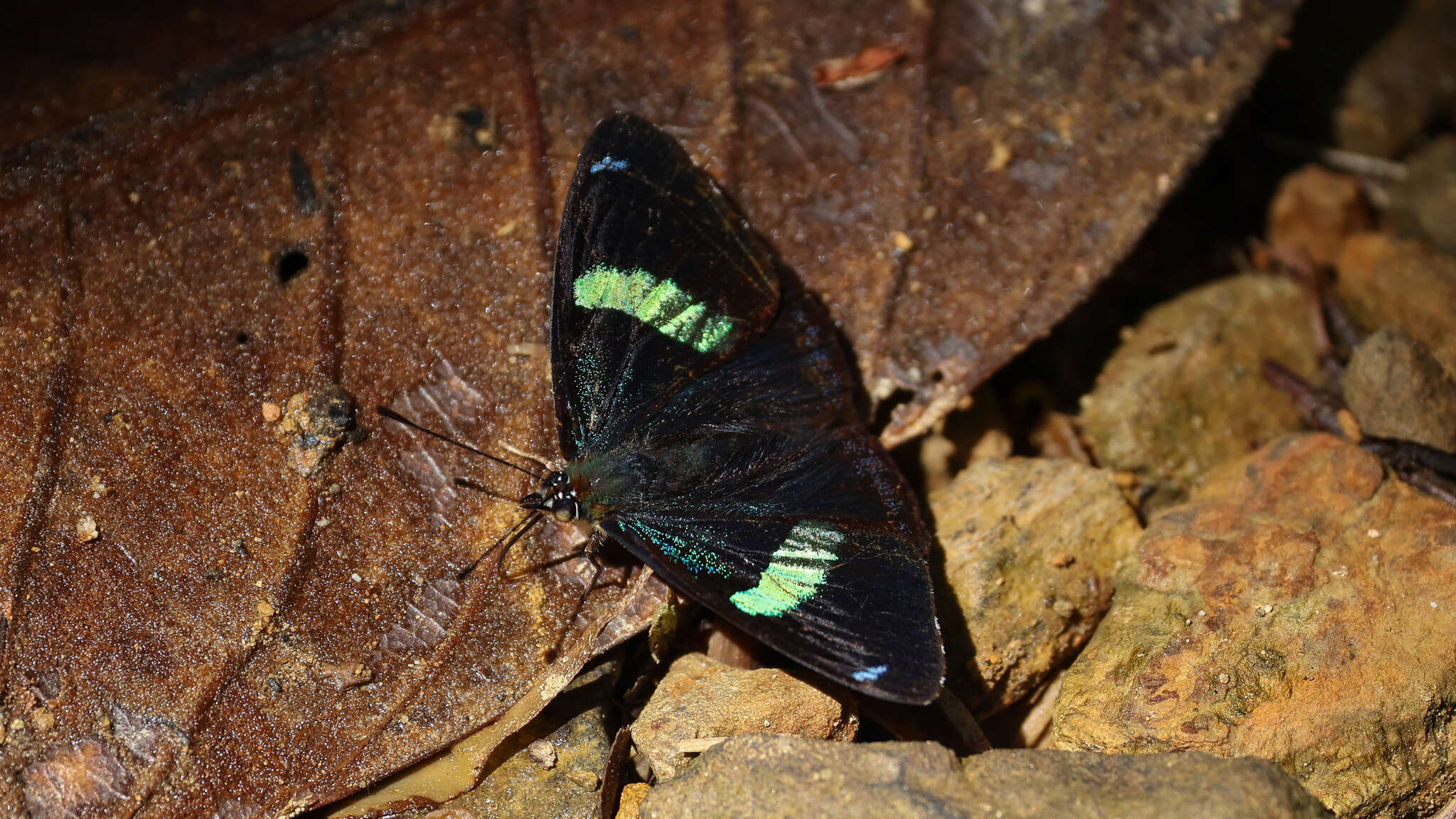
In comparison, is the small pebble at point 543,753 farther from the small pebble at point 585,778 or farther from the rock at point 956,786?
the rock at point 956,786

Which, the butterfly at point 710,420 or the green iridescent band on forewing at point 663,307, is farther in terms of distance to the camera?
the green iridescent band on forewing at point 663,307

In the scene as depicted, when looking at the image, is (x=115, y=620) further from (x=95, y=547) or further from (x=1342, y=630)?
(x=1342, y=630)

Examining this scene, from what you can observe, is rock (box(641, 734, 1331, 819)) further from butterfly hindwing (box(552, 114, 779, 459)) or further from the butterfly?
butterfly hindwing (box(552, 114, 779, 459))

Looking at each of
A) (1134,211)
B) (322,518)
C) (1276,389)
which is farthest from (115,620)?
(1276,389)

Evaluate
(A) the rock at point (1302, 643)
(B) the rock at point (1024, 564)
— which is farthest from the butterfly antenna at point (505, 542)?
(A) the rock at point (1302, 643)

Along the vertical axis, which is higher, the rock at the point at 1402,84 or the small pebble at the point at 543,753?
the rock at the point at 1402,84

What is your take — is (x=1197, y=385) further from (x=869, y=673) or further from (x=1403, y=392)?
(x=869, y=673)
